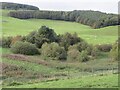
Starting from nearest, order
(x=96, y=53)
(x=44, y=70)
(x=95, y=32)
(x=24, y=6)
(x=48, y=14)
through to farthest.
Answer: (x=44, y=70)
(x=96, y=53)
(x=95, y=32)
(x=48, y=14)
(x=24, y=6)

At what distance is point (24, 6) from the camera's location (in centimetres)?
18900

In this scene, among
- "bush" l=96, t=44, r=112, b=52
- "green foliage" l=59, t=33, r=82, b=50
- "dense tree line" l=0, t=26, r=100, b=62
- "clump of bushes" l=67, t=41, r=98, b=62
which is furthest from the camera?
"green foliage" l=59, t=33, r=82, b=50

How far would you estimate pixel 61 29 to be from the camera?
117 metres

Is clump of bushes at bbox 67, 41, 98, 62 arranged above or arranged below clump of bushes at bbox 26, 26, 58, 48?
below

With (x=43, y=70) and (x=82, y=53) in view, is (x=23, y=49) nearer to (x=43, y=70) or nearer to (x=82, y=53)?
(x=82, y=53)

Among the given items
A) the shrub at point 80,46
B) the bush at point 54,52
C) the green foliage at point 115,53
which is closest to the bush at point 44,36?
the shrub at point 80,46

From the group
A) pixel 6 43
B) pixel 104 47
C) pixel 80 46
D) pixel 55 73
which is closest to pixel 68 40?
pixel 80 46

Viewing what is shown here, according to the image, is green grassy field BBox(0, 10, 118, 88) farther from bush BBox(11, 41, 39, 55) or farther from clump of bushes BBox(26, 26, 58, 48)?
clump of bushes BBox(26, 26, 58, 48)

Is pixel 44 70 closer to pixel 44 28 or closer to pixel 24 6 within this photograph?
pixel 44 28

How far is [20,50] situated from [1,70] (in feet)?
60.9

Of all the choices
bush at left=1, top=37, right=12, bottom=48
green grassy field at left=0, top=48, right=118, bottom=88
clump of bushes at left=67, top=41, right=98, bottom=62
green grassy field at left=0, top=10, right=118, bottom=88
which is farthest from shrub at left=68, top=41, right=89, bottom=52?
bush at left=1, top=37, right=12, bottom=48

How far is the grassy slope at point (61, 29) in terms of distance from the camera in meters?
95.1

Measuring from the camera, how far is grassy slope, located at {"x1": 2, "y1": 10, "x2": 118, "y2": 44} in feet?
312

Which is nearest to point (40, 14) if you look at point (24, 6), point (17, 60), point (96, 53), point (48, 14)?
point (48, 14)
